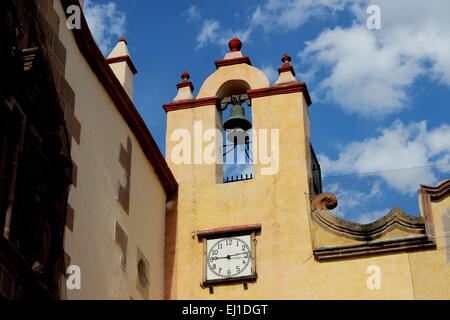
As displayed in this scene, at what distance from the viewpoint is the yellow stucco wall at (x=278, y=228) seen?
464 inches

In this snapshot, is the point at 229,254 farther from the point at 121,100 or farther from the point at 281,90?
the point at 281,90

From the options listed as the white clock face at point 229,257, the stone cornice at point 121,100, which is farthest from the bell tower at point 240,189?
the stone cornice at point 121,100

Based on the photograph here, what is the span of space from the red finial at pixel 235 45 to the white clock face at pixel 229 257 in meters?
3.33

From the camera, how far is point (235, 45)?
1490 centimetres

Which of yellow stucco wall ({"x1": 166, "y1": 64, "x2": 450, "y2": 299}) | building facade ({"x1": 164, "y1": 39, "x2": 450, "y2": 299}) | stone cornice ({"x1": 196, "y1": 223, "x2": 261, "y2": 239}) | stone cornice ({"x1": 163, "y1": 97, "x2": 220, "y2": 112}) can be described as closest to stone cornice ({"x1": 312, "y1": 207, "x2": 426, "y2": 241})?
building facade ({"x1": 164, "y1": 39, "x2": 450, "y2": 299})

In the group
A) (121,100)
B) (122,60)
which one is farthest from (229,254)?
(122,60)

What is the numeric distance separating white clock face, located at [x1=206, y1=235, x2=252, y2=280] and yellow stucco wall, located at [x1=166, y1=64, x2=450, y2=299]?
137 mm

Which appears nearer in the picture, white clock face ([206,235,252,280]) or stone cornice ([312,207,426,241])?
stone cornice ([312,207,426,241])

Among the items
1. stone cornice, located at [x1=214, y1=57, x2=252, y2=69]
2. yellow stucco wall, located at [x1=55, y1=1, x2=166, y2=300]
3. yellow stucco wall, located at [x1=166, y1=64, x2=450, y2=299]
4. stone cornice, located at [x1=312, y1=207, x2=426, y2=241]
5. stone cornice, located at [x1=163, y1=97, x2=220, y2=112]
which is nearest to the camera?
yellow stucco wall, located at [x1=55, y1=1, x2=166, y2=300]

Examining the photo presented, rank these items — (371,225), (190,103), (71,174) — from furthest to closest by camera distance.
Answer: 1. (190,103)
2. (371,225)
3. (71,174)

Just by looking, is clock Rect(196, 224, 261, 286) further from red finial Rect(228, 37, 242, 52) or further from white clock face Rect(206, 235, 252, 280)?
red finial Rect(228, 37, 242, 52)

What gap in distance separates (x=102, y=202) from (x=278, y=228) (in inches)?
109

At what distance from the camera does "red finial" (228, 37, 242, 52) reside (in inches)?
584
